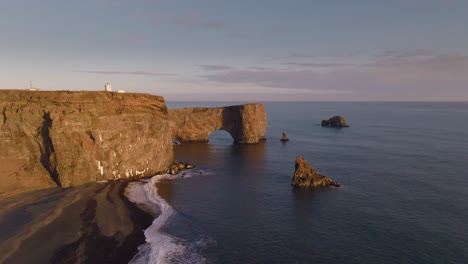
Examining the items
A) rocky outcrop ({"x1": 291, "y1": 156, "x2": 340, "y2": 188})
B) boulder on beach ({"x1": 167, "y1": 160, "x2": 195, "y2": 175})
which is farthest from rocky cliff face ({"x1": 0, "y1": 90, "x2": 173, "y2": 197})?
rocky outcrop ({"x1": 291, "y1": 156, "x2": 340, "y2": 188})

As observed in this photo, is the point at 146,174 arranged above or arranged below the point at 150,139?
below

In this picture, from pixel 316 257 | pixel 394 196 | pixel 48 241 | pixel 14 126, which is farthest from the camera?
pixel 14 126

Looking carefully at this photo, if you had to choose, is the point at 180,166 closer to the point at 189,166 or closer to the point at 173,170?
the point at 189,166

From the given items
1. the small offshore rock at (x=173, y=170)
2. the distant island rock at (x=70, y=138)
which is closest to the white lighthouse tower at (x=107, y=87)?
the distant island rock at (x=70, y=138)

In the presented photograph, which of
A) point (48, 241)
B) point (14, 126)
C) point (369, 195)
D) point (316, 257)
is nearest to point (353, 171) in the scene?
point (369, 195)

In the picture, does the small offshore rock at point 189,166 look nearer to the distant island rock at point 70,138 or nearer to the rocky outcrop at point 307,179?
the distant island rock at point 70,138

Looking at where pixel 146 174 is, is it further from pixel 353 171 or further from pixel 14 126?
pixel 353 171
